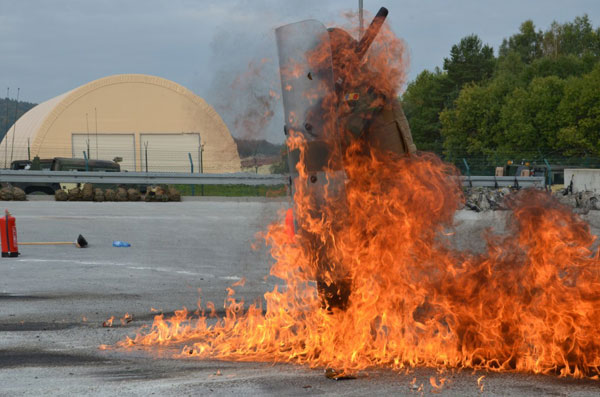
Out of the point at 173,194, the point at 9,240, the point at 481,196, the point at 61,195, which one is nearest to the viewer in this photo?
the point at 9,240

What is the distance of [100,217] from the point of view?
792 inches

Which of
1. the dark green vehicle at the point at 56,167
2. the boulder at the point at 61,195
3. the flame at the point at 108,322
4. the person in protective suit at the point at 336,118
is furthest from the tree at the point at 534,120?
the person in protective suit at the point at 336,118

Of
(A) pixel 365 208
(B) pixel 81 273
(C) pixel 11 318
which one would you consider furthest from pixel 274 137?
(B) pixel 81 273

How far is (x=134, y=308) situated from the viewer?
854 centimetres

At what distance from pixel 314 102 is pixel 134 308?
4.18 m

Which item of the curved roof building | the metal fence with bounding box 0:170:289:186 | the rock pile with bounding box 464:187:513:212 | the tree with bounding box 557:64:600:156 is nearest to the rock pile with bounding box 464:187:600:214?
the rock pile with bounding box 464:187:513:212

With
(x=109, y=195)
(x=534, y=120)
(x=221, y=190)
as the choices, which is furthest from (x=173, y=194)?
(x=534, y=120)

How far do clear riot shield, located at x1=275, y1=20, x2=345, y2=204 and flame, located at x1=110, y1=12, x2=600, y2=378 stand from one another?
0.04 m

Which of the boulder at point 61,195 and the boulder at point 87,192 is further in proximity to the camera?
the boulder at point 87,192

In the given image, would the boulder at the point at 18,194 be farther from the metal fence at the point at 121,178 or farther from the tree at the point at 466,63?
the tree at the point at 466,63

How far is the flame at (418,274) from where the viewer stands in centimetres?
541

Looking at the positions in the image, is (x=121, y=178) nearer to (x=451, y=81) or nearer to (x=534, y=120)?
(x=534, y=120)

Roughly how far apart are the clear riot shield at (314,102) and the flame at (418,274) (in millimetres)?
40

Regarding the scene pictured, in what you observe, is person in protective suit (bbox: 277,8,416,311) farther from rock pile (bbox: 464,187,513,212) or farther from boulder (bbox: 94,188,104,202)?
boulder (bbox: 94,188,104,202)
